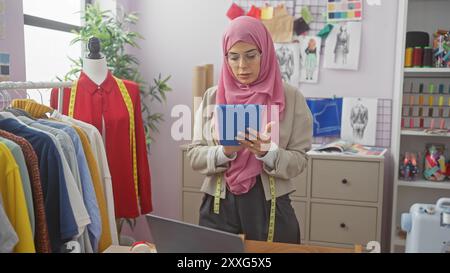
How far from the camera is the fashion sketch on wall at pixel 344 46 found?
9.24 ft

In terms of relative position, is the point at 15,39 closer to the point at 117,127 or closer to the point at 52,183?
the point at 117,127

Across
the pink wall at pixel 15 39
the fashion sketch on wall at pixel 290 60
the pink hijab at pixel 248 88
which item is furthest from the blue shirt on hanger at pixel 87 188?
the fashion sketch on wall at pixel 290 60

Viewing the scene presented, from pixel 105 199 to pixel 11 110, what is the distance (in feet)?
1.50

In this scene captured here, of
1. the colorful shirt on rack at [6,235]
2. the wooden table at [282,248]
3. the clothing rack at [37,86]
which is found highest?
the clothing rack at [37,86]

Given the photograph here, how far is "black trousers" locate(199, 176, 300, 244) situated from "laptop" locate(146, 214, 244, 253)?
1.56 feet

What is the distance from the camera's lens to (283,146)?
1431 mm

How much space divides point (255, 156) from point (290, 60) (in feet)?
5.46

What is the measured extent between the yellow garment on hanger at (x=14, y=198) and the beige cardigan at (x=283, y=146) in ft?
1.77

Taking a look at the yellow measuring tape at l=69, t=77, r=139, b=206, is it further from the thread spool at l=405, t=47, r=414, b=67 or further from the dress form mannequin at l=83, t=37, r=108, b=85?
the thread spool at l=405, t=47, r=414, b=67

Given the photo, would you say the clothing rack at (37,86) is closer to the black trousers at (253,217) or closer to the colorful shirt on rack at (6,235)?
the colorful shirt on rack at (6,235)

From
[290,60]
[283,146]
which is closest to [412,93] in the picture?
[290,60]

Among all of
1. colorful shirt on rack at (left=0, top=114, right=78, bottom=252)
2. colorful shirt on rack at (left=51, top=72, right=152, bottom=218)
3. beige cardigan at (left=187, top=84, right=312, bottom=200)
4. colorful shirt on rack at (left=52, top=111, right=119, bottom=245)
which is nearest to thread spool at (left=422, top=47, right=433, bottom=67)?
beige cardigan at (left=187, top=84, right=312, bottom=200)

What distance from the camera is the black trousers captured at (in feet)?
4.62
